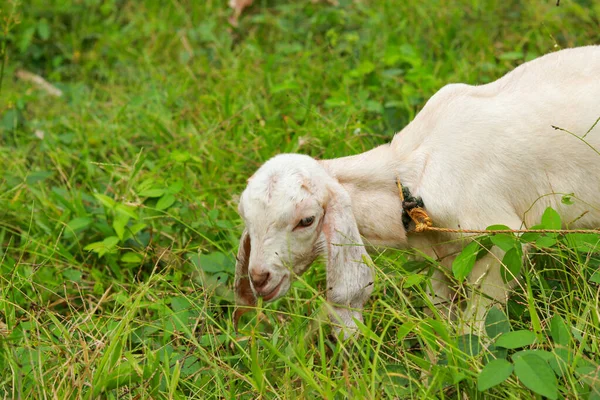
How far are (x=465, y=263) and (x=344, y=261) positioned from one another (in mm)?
441

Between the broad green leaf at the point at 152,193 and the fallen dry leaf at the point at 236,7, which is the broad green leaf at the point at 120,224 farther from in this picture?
the fallen dry leaf at the point at 236,7

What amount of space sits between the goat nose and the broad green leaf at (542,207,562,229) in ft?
3.22

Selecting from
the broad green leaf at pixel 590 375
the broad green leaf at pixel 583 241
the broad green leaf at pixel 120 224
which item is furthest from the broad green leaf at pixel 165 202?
the broad green leaf at pixel 590 375

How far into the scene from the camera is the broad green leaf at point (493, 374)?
2.38 metres

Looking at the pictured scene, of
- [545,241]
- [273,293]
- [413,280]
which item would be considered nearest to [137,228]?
[273,293]

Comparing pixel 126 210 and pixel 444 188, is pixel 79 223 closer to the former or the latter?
pixel 126 210

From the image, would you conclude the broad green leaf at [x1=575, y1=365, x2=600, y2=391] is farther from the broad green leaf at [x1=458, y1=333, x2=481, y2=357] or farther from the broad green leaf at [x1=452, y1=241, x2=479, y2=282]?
the broad green leaf at [x1=452, y1=241, x2=479, y2=282]

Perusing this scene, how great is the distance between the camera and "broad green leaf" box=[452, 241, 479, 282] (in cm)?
282

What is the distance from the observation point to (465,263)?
9.30 feet

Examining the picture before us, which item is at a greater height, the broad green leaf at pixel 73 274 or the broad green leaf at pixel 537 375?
the broad green leaf at pixel 537 375

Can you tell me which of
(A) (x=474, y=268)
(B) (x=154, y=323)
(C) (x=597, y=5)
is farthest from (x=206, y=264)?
(C) (x=597, y=5)

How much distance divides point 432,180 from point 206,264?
41.7 inches

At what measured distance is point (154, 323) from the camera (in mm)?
3262

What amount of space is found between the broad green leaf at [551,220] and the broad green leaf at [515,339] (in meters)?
0.48
